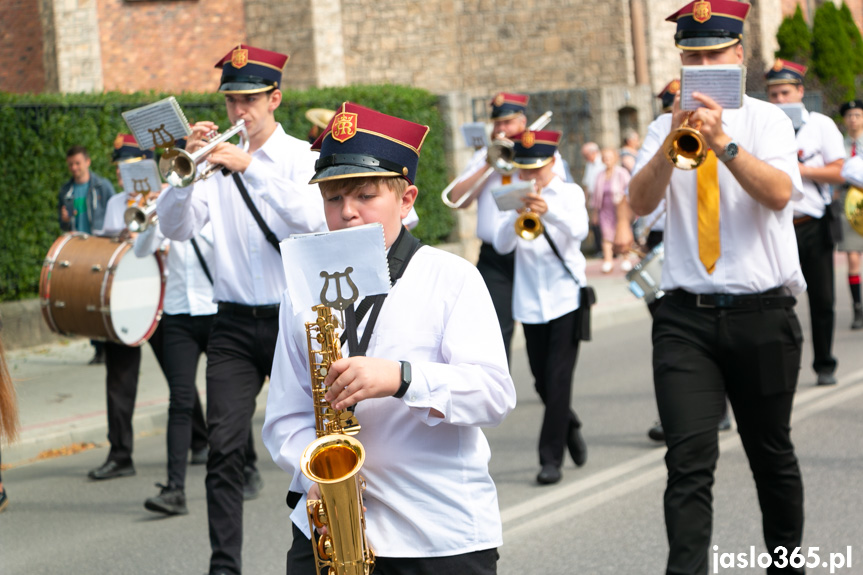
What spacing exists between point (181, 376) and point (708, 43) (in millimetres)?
3941

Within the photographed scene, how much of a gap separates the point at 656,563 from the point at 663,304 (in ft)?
4.66

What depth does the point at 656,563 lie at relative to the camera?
5281 millimetres

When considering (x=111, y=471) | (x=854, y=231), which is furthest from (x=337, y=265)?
(x=854, y=231)

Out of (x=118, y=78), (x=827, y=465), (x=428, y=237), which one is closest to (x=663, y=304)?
(x=827, y=465)

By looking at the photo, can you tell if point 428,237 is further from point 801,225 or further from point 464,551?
point 464,551

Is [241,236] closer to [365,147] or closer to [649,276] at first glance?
[365,147]

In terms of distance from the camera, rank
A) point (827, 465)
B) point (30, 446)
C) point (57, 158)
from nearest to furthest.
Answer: point (827, 465) < point (30, 446) < point (57, 158)

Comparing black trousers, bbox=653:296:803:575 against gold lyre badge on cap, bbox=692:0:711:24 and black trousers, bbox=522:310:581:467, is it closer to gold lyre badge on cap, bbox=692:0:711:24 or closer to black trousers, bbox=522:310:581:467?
gold lyre badge on cap, bbox=692:0:711:24

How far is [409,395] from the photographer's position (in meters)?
2.67

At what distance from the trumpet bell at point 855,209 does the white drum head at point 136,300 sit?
5.33 m

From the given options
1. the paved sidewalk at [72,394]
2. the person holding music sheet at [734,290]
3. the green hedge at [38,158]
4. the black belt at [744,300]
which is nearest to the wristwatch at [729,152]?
the person holding music sheet at [734,290]

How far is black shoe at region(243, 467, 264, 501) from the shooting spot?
7.07 metres

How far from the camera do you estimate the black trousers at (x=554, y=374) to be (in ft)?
22.6

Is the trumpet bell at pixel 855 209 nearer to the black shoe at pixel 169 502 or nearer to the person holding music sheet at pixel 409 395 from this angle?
the black shoe at pixel 169 502
